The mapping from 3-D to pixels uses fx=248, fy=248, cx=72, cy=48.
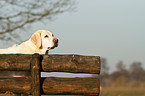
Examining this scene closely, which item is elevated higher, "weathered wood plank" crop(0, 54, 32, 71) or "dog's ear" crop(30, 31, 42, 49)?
"dog's ear" crop(30, 31, 42, 49)

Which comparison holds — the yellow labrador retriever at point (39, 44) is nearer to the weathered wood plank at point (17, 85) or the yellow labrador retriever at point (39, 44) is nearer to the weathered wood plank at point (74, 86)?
the weathered wood plank at point (17, 85)

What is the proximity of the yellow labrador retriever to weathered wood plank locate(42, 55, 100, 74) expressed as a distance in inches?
71.9

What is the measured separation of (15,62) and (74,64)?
1.38 metres

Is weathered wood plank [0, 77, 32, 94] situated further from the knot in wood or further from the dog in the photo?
the dog

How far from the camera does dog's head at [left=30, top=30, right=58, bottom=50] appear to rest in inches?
291

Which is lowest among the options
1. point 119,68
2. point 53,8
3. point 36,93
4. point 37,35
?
point 119,68

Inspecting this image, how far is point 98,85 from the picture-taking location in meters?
5.58

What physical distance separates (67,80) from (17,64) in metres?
1.21

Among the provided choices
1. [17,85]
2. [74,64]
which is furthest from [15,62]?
[74,64]

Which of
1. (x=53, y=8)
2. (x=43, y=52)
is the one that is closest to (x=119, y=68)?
(x=53, y=8)

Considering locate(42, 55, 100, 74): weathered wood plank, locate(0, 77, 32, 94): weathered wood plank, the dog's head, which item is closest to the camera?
locate(42, 55, 100, 74): weathered wood plank

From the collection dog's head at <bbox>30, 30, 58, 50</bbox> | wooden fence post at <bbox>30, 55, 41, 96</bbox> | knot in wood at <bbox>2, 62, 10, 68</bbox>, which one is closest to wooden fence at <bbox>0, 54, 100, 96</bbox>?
wooden fence post at <bbox>30, 55, 41, 96</bbox>

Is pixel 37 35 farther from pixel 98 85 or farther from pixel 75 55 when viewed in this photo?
pixel 98 85

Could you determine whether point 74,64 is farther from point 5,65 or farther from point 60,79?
point 5,65
